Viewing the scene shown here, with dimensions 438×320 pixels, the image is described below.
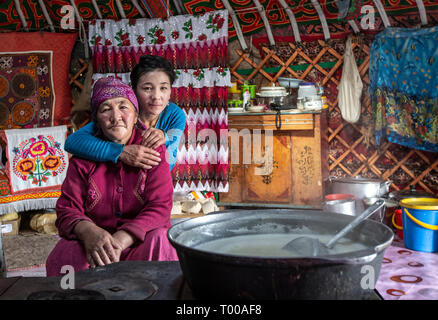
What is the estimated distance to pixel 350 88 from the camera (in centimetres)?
336

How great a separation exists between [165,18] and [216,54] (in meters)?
0.57

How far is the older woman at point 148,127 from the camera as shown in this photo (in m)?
1.16

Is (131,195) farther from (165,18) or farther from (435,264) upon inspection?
(165,18)

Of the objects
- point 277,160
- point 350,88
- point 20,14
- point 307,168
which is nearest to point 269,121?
point 277,160

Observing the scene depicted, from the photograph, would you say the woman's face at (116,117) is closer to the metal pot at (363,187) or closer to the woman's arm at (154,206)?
the woman's arm at (154,206)

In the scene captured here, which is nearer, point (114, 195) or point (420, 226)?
point (114, 195)

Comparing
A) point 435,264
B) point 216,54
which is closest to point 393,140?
point 435,264

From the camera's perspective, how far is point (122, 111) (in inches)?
46.9

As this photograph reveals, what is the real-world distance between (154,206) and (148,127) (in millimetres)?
658

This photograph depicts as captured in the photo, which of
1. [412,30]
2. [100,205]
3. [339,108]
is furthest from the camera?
[339,108]

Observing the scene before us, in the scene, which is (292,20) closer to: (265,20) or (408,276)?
(265,20)

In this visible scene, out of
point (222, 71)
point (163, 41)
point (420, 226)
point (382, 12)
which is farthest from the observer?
point (163, 41)

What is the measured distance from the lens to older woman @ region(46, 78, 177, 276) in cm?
106

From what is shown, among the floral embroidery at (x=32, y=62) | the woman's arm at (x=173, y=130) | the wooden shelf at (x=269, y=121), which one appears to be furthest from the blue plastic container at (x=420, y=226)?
the floral embroidery at (x=32, y=62)
